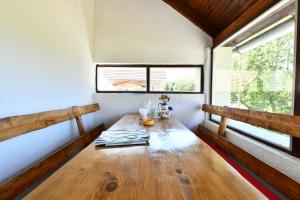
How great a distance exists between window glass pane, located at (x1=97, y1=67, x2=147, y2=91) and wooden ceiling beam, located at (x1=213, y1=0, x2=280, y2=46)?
4.39ft

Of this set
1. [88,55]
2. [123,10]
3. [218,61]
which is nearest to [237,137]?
[218,61]

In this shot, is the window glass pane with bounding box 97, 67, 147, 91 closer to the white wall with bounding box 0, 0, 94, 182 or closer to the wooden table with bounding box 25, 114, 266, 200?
the white wall with bounding box 0, 0, 94, 182

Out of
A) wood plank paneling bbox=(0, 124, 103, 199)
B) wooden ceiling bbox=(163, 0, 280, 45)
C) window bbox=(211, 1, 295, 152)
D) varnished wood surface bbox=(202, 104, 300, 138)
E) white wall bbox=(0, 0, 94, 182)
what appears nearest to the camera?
wood plank paneling bbox=(0, 124, 103, 199)

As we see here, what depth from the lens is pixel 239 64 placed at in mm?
2805

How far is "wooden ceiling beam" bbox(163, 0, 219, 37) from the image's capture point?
299 centimetres

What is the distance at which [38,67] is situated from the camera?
1.74 m

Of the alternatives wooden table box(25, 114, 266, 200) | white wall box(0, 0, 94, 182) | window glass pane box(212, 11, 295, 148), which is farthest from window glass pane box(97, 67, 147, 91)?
wooden table box(25, 114, 266, 200)

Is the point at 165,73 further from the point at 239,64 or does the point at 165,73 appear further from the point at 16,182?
the point at 16,182

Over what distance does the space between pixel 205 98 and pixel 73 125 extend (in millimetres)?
2039

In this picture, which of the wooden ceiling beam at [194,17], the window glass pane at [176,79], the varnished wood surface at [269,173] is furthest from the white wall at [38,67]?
the varnished wood surface at [269,173]

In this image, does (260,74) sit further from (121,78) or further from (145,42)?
(121,78)

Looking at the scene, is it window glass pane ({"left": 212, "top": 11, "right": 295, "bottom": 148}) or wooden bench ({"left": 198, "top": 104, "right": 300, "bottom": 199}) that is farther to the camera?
window glass pane ({"left": 212, "top": 11, "right": 295, "bottom": 148})

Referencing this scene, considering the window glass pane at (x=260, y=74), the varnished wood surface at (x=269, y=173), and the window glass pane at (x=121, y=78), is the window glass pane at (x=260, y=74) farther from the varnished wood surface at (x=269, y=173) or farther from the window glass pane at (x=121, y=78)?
the window glass pane at (x=121, y=78)

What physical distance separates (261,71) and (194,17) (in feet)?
4.70
